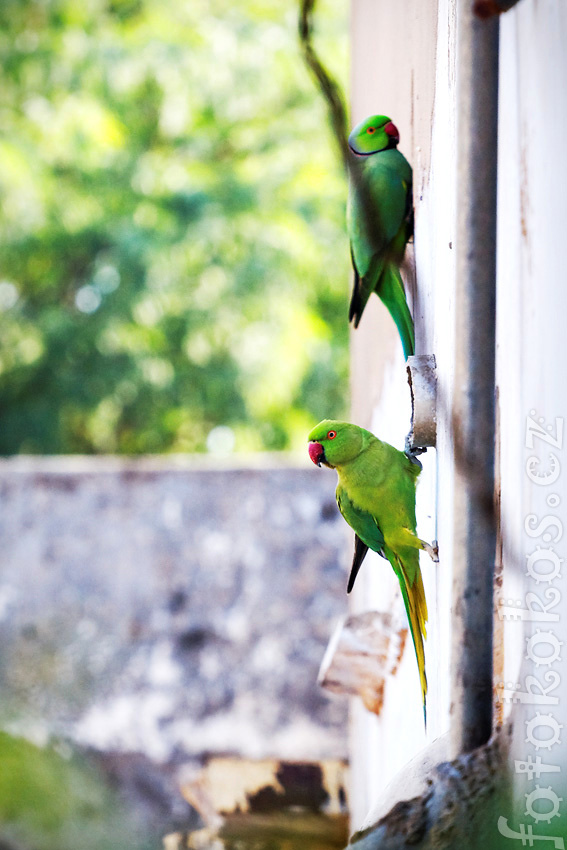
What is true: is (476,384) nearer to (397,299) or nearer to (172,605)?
(397,299)

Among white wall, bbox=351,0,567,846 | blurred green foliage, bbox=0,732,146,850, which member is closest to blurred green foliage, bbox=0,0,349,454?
blurred green foliage, bbox=0,732,146,850

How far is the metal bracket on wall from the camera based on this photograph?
0.91 metres

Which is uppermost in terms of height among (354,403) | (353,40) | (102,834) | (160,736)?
(353,40)

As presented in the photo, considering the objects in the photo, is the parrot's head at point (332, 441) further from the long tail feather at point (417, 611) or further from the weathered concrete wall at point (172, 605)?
the weathered concrete wall at point (172, 605)

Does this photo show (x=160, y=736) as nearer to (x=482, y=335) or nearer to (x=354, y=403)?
(x=354, y=403)

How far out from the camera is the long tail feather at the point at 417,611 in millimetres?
972

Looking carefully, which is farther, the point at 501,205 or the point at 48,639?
the point at 48,639

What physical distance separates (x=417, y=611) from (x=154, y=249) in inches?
192

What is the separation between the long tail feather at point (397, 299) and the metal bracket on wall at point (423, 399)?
0.12 metres

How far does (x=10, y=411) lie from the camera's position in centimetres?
587

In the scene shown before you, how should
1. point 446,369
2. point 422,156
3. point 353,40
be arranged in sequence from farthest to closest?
point 353,40, point 422,156, point 446,369

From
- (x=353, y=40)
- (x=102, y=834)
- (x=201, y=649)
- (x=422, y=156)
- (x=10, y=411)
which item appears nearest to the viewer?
(x=422, y=156)

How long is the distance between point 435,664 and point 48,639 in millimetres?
2738

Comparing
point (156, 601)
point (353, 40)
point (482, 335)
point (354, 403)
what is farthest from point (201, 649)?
point (482, 335)
